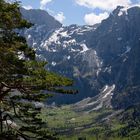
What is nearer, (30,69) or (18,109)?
Answer: (30,69)

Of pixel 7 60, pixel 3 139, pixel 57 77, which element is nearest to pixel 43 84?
pixel 57 77

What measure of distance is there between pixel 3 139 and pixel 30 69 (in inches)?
289

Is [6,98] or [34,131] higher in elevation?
[6,98]

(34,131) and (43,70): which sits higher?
(43,70)

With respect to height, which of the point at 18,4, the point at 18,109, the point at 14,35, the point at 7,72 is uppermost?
the point at 18,4

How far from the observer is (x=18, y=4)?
43.5 meters

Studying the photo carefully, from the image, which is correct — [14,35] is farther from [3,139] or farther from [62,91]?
[3,139]

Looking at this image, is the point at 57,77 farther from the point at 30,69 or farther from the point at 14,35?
the point at 14,35

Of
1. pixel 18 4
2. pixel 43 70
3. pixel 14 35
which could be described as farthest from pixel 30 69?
pixel 18 4

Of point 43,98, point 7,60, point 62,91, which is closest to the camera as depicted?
point 7,60

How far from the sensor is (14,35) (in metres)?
43.8

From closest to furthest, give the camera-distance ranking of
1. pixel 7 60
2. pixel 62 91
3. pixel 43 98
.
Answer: pixel 7 60 < pixel 62 91 < pixel 43 98

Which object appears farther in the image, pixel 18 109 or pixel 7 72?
pixel 18 109

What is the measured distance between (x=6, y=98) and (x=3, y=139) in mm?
5210
